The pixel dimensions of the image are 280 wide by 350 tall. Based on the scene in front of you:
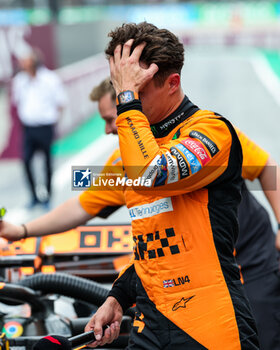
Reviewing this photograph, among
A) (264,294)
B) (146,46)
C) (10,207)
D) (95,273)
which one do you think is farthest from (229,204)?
(10,207)

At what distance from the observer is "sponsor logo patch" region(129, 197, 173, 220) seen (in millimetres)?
2160

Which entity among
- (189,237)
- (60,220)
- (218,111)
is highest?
(218,111)

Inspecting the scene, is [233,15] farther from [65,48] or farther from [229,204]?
[229,204]

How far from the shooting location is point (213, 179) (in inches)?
83.0

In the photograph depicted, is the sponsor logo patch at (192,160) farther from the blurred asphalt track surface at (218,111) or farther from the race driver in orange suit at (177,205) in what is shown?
the blurred asphalt track surface at (218,111)

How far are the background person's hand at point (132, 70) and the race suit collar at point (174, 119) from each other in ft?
0.60

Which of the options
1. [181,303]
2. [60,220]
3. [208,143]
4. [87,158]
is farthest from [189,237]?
[87,158]

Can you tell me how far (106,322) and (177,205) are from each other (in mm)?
644

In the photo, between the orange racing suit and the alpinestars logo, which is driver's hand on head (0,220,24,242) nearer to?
the orange racing suit

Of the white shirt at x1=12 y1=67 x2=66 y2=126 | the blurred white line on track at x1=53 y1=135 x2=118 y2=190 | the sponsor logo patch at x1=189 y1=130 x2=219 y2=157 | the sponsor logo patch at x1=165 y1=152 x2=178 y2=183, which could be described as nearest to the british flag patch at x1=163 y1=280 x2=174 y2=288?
the sponsor logo patch at x1=165 y1=152 x2=178 y2=183

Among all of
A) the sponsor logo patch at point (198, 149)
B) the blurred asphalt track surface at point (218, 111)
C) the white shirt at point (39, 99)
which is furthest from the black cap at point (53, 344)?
the white shirt at point (39, 99)

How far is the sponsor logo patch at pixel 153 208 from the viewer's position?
7.09 feet

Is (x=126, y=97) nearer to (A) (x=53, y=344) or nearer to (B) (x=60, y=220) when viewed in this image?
(A) (x=53, y=344)

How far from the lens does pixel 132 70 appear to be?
2.10 meters
